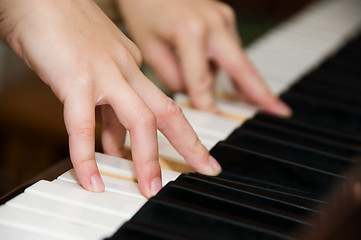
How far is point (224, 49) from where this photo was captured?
114 cm

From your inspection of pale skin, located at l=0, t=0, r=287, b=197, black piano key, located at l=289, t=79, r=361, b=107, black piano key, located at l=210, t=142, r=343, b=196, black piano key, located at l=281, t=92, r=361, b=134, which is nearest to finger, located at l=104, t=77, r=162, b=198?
pale skin, located at l=0, t=0, r=287, b=197

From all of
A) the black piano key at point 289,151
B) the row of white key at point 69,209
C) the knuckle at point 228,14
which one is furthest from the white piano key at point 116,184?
the knuckle at point 228,14

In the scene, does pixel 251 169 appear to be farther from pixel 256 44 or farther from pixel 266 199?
pixel 256 44

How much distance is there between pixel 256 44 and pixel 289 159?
73cm

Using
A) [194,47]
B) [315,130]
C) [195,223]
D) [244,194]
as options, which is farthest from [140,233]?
[194,47]

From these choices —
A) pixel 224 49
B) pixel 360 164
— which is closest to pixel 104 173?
pixel 360 164

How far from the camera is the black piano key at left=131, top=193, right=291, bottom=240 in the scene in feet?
1.96

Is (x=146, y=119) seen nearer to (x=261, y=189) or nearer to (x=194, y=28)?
(x=261, y=189)

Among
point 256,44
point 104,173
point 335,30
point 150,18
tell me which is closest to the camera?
point 104,173

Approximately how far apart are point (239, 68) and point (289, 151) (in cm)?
30

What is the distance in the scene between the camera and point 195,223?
2.00 feet

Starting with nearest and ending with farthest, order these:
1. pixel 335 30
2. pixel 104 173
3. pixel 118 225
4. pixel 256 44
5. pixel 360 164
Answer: pixel 118 225
pixel 104 173
pixel 360 164
pixel 256 44
pixel 335 30

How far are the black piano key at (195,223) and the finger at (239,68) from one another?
0.50 metres

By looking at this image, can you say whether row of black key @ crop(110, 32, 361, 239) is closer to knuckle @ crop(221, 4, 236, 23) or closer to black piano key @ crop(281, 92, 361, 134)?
black piano key @ crop(281, 92, 361, 134)
